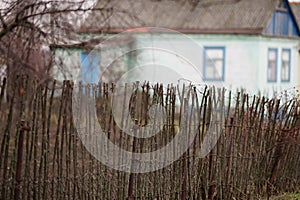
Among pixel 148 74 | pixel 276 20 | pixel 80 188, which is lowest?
pixel 80 188

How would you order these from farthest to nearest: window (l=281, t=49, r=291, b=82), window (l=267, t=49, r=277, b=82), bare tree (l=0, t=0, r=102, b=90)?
1. window (l=281, t=49, r=291, b=82)
2. window (l=267, t=49, r=277, b=82)
3. bare tree (l=0, t=0, r=102, b=90)

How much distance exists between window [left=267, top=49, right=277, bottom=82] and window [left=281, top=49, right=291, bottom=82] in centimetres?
77

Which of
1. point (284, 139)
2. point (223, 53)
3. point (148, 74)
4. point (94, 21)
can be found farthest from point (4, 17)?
point (223, 53)

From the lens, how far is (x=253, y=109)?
7.27m

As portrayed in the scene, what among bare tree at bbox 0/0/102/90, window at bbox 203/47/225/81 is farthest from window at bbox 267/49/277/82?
bare tree at bbox 0/0/102/90

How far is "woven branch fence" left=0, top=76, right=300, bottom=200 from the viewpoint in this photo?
257 inches

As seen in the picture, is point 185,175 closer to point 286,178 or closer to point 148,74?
point 286,178

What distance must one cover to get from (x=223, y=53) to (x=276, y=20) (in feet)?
9.95

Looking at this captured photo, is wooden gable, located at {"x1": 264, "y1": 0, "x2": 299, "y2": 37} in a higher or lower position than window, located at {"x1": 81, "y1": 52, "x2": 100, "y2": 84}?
higher

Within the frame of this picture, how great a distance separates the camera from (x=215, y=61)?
72.5 ft

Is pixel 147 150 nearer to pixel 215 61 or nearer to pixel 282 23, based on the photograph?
pixel 215 61

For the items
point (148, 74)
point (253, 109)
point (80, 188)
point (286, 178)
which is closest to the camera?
point (80, 188)

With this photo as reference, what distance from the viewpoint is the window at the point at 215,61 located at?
21703mm

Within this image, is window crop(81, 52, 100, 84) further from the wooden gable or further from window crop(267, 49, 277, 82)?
window crop(267, 49, 277, 82)
